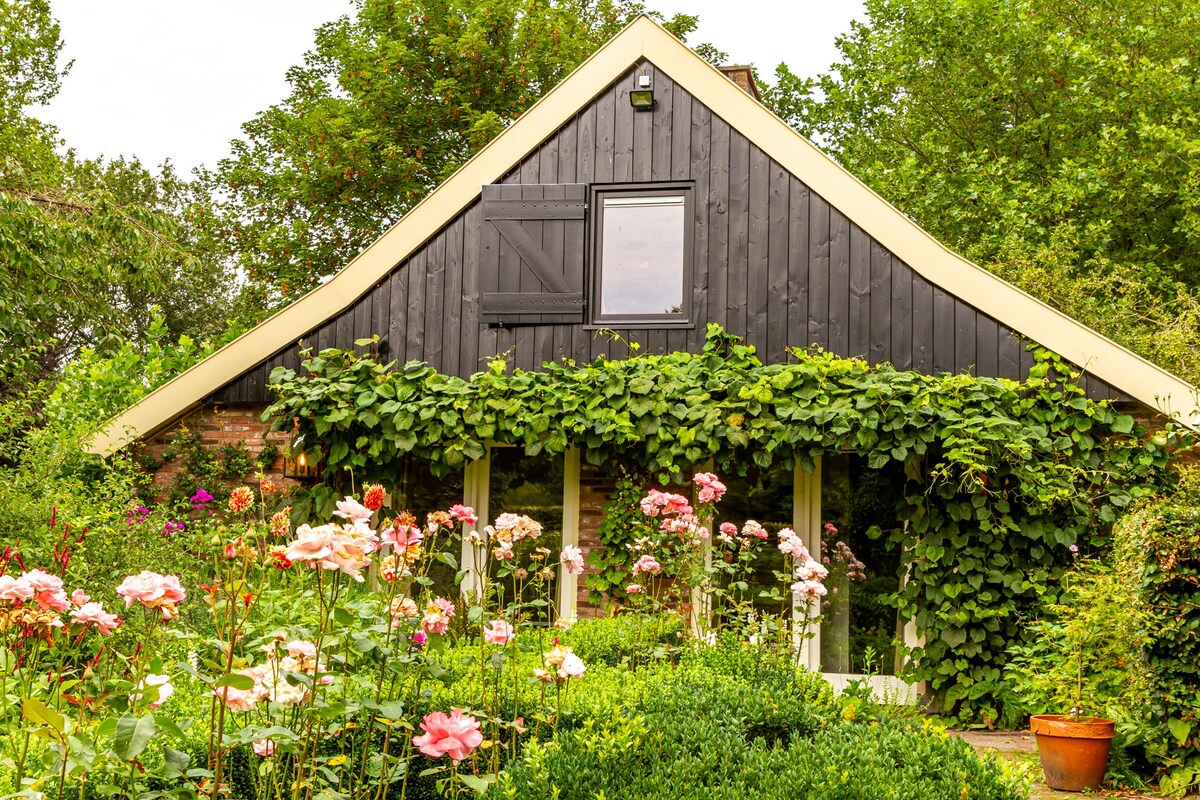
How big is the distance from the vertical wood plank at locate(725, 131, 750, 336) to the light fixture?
75cm

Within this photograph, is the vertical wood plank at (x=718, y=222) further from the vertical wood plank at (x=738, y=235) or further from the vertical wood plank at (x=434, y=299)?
the vertical wood plank at (x=434, y=299)

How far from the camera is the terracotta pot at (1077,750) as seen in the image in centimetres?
566

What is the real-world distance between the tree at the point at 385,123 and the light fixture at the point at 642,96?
8473mm

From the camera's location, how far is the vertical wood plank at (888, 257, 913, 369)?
27.5ft

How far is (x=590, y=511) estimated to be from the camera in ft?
28.6

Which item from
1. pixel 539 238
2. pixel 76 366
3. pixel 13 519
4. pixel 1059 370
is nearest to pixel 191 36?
pixel 76 366

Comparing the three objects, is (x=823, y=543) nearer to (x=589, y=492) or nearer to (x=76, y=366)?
(x=589, y=492)

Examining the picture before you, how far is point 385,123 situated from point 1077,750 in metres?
16.0

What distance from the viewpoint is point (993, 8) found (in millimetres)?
16781

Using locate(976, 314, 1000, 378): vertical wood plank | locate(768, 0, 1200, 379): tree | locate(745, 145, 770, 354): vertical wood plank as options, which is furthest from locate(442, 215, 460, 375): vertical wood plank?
locate(768, 0, 1200, 379): tree

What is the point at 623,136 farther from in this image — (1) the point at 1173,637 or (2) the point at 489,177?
(1) the point at 1173,637

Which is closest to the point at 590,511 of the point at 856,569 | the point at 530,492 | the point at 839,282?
the point at 530,492

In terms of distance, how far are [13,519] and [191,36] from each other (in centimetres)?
1770

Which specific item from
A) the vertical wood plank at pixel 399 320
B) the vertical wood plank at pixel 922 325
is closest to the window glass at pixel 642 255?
the vertical wood plank at pixel 399 320
